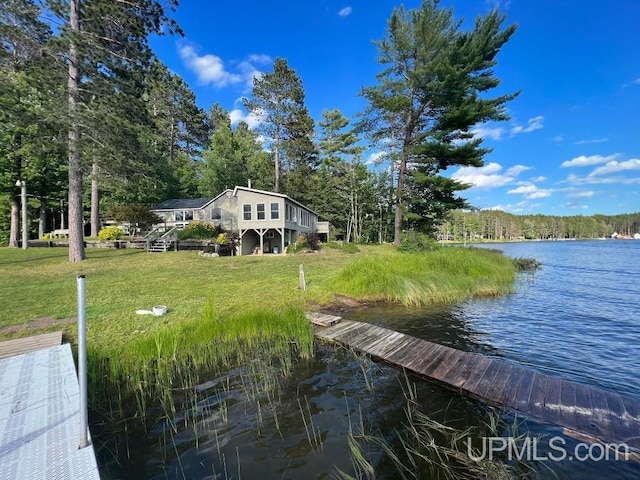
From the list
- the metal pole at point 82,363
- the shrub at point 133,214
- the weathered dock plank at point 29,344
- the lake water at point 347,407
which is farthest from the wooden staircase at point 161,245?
the metal pole at point 82,363

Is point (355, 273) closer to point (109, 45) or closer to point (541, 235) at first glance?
point (109, 45)

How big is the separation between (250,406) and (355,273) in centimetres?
680

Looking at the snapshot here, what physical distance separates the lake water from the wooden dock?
0.16 meters

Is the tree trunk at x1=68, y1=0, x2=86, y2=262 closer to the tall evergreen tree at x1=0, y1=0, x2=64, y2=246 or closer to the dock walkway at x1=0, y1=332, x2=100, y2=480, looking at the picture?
the tall evergreen tree at x1=0, y1=0, x2=64, y2=246

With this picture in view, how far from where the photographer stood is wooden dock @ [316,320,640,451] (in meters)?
3.11

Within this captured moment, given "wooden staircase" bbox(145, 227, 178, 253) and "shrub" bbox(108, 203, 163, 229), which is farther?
"shrub" bbox(108, 203, 163, 229)

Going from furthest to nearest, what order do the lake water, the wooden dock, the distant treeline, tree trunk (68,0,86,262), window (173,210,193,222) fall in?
the distant treeline → window (173,210,193,222) → tree trunk (68,0,86,262) → the wooden dock → the lake water

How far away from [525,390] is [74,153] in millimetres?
16265

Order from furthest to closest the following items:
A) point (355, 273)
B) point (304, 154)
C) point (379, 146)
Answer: point (304, 154), point (379, 146), point (355, 273)

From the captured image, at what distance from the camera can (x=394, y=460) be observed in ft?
9.33

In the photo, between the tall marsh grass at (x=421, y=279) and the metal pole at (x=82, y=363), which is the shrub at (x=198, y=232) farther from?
the metal pole at (x=82, y=363)

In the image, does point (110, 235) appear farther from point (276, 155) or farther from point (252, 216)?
point (276, 155)

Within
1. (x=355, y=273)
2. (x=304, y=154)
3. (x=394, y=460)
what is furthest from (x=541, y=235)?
(x=394, y=460)

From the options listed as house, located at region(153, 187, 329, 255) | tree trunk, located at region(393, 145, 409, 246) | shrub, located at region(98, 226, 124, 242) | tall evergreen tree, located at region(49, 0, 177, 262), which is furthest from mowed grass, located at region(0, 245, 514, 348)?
tree trunk, located at region(393, 145, 409, 246)
